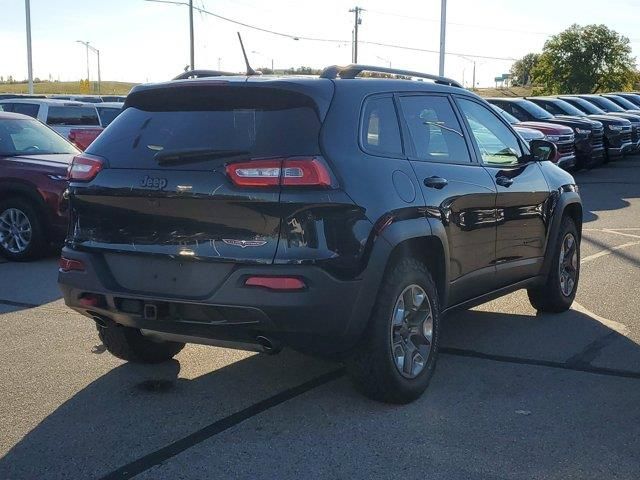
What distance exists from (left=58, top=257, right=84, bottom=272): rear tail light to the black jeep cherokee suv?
0.04 ft

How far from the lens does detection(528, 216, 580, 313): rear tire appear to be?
7.17 meters

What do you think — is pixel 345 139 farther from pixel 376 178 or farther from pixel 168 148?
pixel 168 148

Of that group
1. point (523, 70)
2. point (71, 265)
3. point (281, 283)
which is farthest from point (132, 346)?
point (523, 70)

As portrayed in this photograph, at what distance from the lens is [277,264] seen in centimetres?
443

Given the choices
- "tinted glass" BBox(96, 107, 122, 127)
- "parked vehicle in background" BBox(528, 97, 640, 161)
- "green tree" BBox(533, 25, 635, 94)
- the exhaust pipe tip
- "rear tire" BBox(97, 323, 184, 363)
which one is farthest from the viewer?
"green tree" BBox(533, 25, 635, 94)

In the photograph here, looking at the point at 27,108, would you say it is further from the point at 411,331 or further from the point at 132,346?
the point at 411,331

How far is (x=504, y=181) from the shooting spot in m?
6.27

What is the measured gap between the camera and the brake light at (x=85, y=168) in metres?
4.95

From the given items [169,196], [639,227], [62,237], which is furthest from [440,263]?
[639,227]

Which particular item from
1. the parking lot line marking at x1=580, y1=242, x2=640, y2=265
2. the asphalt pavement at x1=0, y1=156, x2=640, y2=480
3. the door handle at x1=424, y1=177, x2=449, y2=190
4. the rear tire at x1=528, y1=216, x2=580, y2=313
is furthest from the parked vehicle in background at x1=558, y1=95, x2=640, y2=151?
the door handle at x1=424, y1=177, x2=449, y2=190

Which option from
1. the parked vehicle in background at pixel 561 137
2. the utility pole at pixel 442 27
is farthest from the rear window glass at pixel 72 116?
the utility pole at pixel 442 27

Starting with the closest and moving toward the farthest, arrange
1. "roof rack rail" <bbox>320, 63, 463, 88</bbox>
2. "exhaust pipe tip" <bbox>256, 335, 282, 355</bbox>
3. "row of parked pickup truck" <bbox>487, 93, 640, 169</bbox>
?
1. "exhaust pipe tip" <bbox>256, 335, 282, 355</bbox>
2. "roof rack rail" <bbox>320, 63, 463, 88</bbox>
3. "row of parked pickup truck" <bbox>487, 93, 640, 169</bbox>

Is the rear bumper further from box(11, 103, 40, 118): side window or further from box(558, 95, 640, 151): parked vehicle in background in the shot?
box(558, 95, 640, 151): parked vehicle in background

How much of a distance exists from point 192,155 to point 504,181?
2542mm
